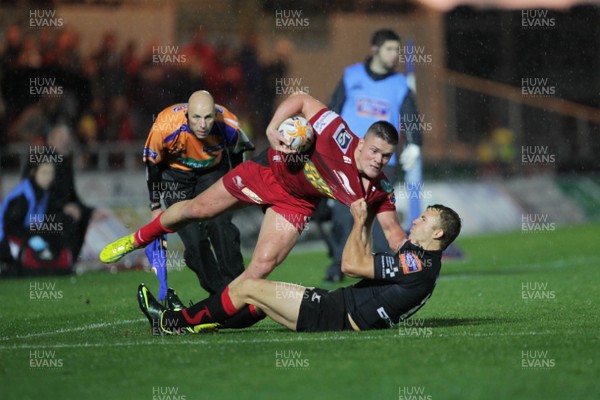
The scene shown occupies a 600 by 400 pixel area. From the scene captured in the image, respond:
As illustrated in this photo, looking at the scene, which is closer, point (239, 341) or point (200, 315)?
point (239, 341)

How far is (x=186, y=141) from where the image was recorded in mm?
10797

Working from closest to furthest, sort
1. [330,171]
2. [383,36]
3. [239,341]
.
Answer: [239,341], [330,171], [383,36]

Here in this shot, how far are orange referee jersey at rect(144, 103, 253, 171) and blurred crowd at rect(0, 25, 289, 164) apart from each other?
7.19 meters

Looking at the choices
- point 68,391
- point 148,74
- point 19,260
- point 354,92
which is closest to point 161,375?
point 68,391

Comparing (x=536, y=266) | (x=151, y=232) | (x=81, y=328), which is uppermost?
(x=151, y=232)

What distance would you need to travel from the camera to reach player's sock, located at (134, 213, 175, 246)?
1003cm

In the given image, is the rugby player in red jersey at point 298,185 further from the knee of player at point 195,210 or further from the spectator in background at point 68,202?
the spectator in background at point 68,202

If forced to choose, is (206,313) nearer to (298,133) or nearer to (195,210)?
(195,210)

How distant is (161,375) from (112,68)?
13909 mm

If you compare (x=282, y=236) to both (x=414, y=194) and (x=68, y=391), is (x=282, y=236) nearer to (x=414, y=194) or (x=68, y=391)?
(x=68, y=391)

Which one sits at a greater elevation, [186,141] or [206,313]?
[186,141]

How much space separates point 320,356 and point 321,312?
43.1 inches

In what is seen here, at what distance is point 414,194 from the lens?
643 inches

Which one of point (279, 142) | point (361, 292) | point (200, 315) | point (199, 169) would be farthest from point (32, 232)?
point (361, 292)
